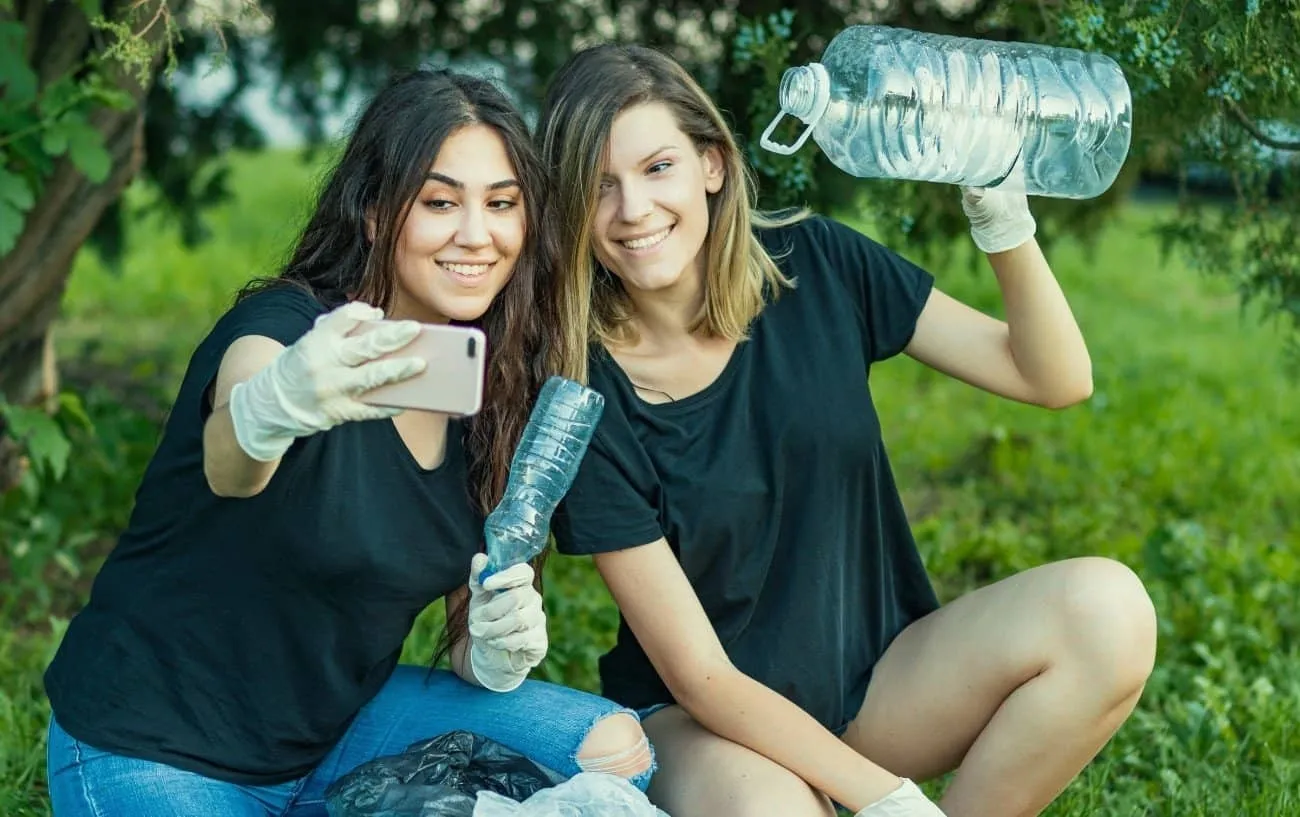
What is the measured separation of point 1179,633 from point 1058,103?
Result: 5.72 ft

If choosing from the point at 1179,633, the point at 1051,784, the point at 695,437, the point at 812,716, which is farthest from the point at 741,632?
the point at 1179,633

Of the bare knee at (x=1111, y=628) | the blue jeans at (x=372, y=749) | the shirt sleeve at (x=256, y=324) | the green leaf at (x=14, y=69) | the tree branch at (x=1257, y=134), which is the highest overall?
the green leaf at (x=14, y=69)

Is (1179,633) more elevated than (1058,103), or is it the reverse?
(1058,103)

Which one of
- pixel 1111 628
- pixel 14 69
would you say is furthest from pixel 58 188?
pixel 1111 628

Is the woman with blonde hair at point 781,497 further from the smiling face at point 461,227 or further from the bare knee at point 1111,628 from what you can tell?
the smiling face at point 461,227

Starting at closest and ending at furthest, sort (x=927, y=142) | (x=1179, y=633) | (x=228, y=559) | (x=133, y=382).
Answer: (x=228, y=559)
(x=927, y=142)
(x=1179, y=633)
(x=133, y=382)

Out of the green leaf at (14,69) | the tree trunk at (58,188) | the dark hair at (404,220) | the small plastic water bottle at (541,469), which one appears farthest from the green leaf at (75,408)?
the small plastic water bottle at (541,469)

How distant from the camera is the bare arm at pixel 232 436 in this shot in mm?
2141

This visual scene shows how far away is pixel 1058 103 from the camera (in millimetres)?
2781

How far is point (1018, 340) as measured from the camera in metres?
2.73

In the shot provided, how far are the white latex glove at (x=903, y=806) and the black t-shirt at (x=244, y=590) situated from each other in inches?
32.7

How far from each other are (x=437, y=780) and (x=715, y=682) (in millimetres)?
490

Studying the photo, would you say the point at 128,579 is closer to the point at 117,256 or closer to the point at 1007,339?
the point at 1007,339

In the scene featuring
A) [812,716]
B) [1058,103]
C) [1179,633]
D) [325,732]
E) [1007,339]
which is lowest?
[1179,633]
